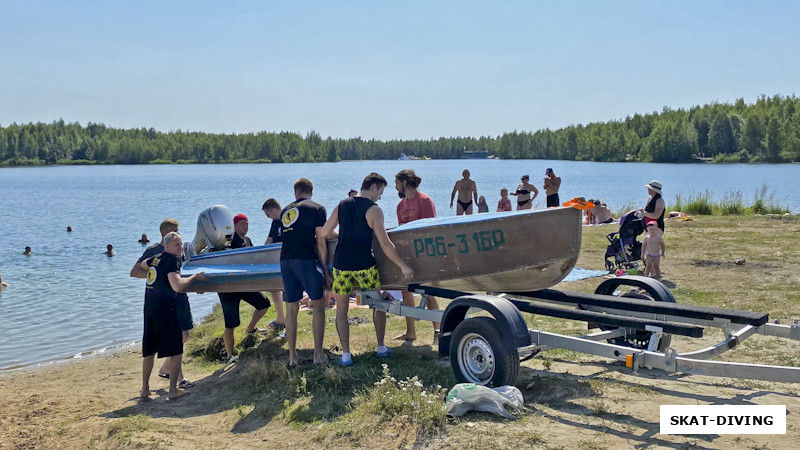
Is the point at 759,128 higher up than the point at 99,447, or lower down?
higher up

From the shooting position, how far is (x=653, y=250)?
10414 mm

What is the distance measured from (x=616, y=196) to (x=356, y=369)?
126 ft

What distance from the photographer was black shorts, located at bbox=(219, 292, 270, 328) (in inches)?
296

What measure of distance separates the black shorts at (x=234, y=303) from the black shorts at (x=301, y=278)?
1062 mm

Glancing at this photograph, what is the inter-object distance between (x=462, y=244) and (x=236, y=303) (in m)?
2.81

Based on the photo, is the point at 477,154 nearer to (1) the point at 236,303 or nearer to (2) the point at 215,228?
(2) the point at 215,228

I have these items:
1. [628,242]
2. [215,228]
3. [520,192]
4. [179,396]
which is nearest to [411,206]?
[215,228]

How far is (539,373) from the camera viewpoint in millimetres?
6156

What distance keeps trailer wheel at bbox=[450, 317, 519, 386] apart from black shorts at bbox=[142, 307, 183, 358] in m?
2.74

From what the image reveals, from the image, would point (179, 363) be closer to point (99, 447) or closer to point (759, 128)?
point (99, 447)

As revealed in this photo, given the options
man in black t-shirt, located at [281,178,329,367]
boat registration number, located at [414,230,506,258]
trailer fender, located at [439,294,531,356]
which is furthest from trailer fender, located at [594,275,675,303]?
man in black t-shirt, located at [281,178,329,367]

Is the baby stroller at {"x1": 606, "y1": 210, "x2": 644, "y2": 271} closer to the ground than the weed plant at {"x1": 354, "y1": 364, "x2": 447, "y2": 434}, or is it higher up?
higher up

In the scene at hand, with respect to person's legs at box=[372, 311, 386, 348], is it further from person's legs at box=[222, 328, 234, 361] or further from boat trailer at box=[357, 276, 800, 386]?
person's legs at box=[222, 328, 234, 361]

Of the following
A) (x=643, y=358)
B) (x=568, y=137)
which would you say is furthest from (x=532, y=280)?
(x=568, y=137)
